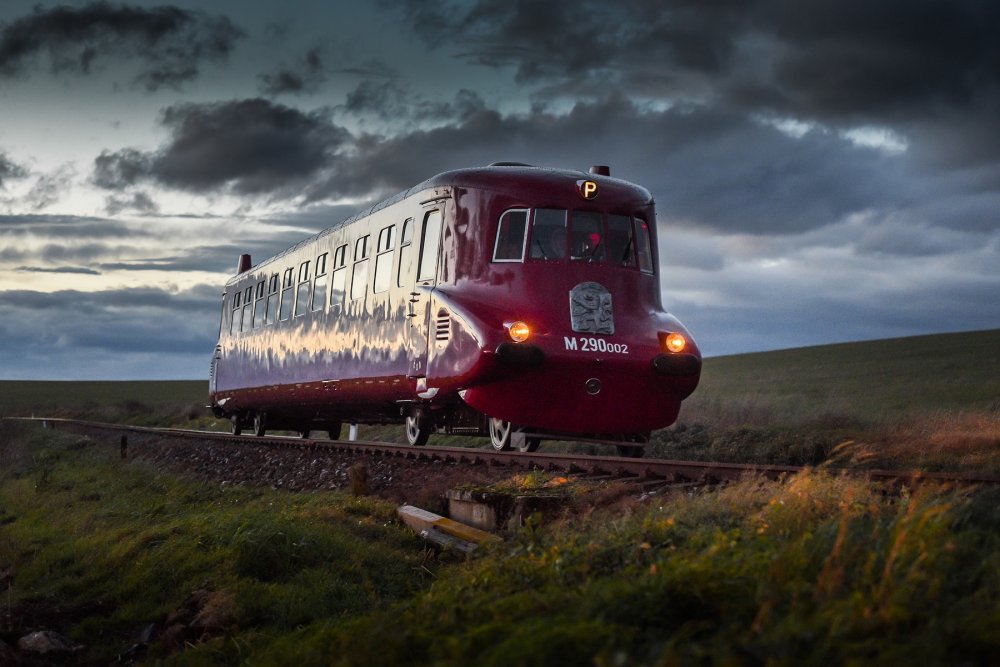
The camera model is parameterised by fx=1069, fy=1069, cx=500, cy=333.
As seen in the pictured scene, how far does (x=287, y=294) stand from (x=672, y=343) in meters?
9.43

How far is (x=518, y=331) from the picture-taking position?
11680 millimetres

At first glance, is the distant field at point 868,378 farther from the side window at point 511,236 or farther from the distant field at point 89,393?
the distant field at point 89,393

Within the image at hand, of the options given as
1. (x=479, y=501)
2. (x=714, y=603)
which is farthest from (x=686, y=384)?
(x=714, y=603)

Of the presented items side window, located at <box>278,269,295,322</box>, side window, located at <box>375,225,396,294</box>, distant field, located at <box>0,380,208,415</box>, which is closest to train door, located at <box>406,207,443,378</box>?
side window, located at <box>375,225,396,294</box>

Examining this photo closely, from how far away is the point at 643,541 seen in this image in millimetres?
5758

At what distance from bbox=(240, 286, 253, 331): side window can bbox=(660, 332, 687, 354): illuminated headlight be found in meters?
12.3

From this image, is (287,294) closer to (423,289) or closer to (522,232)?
(423,289)

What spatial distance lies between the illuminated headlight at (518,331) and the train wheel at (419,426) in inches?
115

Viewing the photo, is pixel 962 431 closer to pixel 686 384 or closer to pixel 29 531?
pixel 686 384

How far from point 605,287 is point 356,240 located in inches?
196

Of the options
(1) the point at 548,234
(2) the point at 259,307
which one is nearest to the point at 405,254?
(1) the point at 548,234

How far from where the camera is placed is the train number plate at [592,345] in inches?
466

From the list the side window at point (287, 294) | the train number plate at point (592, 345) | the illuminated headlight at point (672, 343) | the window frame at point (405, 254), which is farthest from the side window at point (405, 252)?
the side window at point (287, 294)

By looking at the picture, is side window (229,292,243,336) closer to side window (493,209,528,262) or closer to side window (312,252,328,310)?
side window (312,252,328,310)
